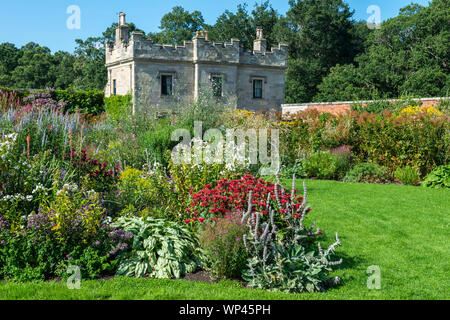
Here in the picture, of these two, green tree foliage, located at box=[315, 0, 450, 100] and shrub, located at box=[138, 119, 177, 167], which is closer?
shrub, located at box=[138, 119, 177, 167]

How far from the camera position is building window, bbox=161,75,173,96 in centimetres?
2459

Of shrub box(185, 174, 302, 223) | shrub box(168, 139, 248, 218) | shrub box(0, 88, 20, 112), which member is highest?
shrub box(0, 88, 20, 112)

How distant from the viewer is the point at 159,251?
467 cm

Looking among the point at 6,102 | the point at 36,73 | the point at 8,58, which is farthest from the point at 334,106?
the point at 8,58

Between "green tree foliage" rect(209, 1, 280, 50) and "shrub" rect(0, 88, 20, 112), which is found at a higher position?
"green tree foliage" rect(209, 1, 280, 50)

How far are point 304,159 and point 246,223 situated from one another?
7210 millimetres

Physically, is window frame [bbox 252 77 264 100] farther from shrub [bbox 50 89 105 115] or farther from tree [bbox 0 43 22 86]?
tree [bbox 0 43 22 86]

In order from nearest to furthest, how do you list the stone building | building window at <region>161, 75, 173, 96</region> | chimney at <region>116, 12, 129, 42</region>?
the stone building → building window at <region>161, 75, 173, 96</region> → chimney at <region>116, 12, 129, 42</region>

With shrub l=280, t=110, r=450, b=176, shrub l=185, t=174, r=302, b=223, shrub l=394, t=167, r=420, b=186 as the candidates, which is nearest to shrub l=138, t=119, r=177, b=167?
shrub l=185, t=174, r=302, b=223

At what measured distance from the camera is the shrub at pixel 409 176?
34.3 ft

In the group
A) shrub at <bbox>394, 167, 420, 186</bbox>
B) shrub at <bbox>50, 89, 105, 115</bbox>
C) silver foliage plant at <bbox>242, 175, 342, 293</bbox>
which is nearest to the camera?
silver foliage plant at <bbox>242, 175, 342, 293</bbox>

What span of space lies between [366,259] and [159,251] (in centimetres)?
246

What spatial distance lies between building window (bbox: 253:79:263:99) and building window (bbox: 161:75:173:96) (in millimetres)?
5595

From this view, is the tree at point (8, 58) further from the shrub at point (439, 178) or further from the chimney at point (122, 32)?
the shrub at point (439, 178)
